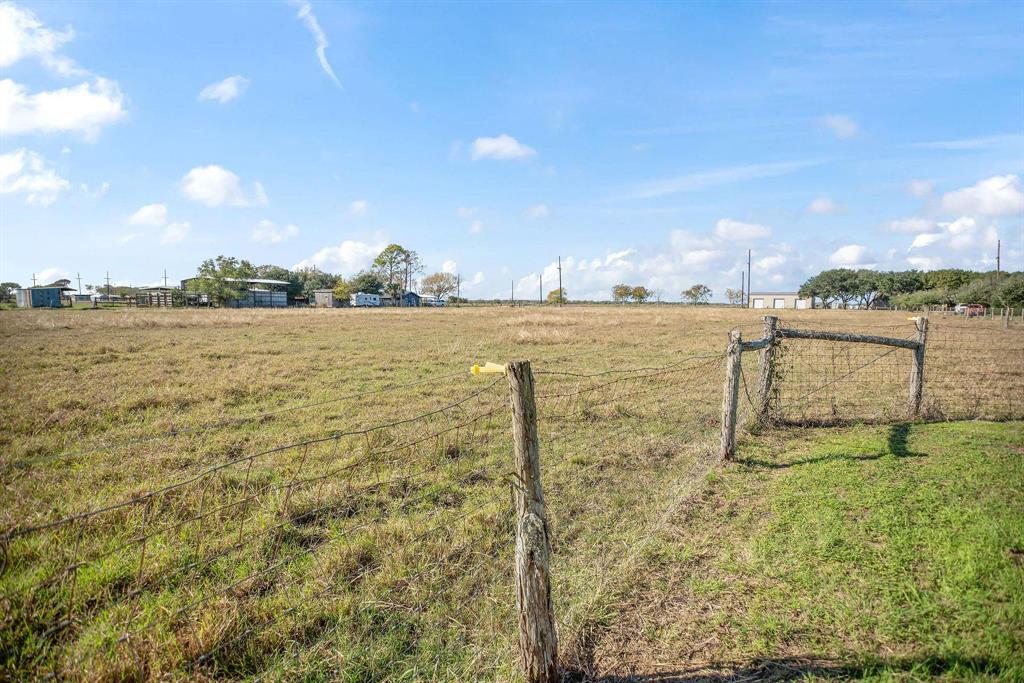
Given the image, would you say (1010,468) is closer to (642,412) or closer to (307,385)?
(642,412)

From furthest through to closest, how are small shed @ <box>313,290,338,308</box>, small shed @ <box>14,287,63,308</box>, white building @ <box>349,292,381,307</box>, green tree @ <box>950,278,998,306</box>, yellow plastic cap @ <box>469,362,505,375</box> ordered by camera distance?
1. white building @ <box>349,292,381,307</box>
2. small shed @ <box>313,290,338,308</box>
3. small shed @ <box>14,287,63,308</box>
4. green tree @ <box>950,278,998,306</box>
5. yellow plastic cap @ <box>469,362,505,375</box>

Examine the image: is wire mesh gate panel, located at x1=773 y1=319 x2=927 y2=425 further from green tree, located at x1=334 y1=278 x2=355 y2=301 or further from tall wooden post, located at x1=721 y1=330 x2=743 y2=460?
green tree, located at x1=334 y1=278 x2=355 y2=301

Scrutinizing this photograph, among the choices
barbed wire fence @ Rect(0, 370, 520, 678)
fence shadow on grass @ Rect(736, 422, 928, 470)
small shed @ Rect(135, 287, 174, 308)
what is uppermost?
small shed @ Rect(135, 287, 174, 308)

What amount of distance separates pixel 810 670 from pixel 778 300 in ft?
457

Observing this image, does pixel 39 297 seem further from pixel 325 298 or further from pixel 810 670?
pixel 810 670

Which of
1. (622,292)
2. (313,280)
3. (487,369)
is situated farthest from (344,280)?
(487,369)

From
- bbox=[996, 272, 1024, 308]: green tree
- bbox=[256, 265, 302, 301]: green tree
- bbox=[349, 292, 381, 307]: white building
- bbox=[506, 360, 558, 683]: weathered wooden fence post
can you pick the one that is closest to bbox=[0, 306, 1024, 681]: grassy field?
bbox=[506, 360, 558, 683]: weathered wooden fence post

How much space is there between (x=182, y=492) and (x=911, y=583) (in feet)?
22.0

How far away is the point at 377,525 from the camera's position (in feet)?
15.5

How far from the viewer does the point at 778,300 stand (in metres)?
126

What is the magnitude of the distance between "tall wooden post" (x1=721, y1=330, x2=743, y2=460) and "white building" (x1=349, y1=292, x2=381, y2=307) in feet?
318

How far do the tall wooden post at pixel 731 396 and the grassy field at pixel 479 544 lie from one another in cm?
35

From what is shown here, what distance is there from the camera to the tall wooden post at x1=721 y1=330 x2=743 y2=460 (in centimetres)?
647

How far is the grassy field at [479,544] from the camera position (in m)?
3.14
